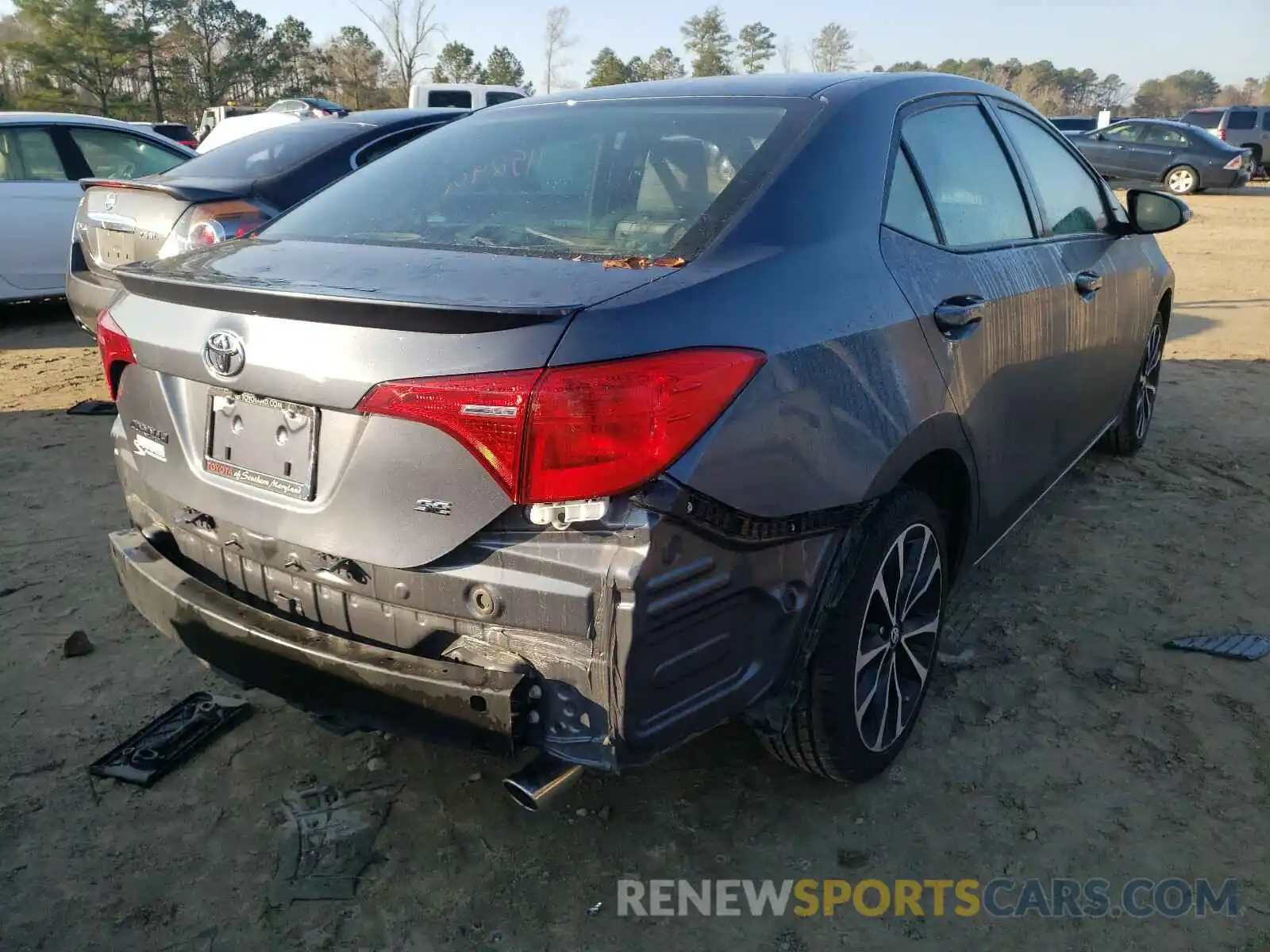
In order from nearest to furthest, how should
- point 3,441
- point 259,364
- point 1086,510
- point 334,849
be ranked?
point 259,364 < point 334,849 < point 1086,510 < point 3,441

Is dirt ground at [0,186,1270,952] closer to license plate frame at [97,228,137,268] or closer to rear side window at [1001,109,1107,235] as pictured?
rear side window at [1001,109,1107,235]

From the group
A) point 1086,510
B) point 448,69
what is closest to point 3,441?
point 1086,510

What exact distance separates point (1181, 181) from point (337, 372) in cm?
2475

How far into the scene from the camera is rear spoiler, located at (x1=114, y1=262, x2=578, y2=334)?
5.52 feet

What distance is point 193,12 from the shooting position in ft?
169

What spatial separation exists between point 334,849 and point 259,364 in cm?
115

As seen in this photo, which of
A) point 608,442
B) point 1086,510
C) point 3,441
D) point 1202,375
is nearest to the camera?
point 608,442

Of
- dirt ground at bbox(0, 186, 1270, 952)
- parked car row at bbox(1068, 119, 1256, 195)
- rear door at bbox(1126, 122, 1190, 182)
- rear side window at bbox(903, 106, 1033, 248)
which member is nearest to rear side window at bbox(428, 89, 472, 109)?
parked car row at bbox(1068, 119, 1256, 195)

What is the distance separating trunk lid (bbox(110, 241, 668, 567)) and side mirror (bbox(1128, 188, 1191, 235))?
3.02 m

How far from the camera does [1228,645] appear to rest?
10.3 feet

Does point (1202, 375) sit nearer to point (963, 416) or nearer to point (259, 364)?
point (963, 416)

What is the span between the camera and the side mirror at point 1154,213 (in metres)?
3.99

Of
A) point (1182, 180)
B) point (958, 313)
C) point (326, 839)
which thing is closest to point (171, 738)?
point (326, 839)

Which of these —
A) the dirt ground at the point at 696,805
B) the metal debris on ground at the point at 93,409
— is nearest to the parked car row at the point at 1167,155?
the metal debris on ground at the point at 93,409
